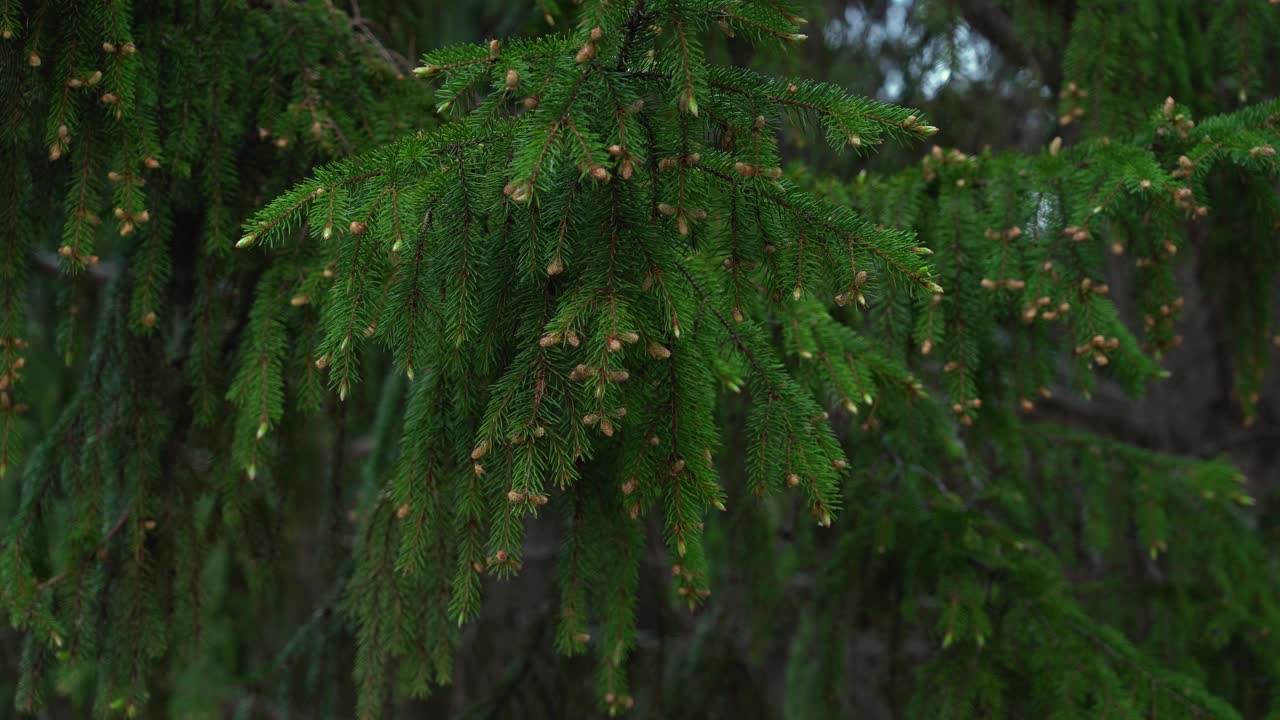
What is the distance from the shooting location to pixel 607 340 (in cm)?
117

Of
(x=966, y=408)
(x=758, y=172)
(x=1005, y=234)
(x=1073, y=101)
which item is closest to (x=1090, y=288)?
(x=1005, y=234)

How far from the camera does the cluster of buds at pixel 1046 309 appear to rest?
1.89 m

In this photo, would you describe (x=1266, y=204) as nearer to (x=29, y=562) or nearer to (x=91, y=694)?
(x=29, y=562)

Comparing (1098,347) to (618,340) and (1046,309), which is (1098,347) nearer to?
(1046,309)

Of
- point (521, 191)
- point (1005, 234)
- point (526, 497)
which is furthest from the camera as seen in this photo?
point (1005, 234)

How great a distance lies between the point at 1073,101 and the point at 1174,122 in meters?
0.72

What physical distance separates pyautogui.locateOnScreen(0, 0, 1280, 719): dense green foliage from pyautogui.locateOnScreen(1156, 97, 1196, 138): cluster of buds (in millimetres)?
15

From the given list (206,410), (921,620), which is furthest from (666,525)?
(921,620)

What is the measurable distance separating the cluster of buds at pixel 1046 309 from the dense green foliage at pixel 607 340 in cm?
1

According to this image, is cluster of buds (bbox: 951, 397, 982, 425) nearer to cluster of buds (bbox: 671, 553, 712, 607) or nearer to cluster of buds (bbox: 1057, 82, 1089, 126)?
cluster of buds (bbox: 671, 553, 712, 607)

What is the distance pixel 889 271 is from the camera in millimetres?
1267

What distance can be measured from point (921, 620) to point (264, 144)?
Answer: 7.74 ft

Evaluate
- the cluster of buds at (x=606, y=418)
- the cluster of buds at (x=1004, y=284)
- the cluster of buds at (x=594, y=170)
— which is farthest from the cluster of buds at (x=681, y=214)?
the cluster of buds at (x=1004, y=284)

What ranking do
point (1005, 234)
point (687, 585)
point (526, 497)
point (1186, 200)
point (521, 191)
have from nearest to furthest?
point (521, 191)
point (526, 497)
point (687, 585)
point (1186, 200)
point (1005, 234)
